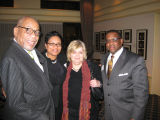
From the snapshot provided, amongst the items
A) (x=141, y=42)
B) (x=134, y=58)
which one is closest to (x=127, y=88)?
(x=134, y=58)

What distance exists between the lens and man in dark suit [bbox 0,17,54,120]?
113 cm

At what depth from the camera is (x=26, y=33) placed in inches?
57.1

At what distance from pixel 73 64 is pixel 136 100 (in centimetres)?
105

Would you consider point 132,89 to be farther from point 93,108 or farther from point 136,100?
point 93,108

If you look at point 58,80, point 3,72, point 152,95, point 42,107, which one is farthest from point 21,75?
point 152,95

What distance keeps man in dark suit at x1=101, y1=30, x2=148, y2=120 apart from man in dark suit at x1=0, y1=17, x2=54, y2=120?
88 centimetres

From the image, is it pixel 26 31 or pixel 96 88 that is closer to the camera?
pixel 26 31

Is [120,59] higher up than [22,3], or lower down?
lower down

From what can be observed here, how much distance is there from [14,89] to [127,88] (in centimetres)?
140

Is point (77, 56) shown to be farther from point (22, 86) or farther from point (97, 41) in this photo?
point (97, 41)

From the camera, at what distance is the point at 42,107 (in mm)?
1438

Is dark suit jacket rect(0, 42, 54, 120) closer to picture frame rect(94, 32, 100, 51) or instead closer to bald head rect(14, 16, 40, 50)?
bald head rect(14, 16, 40, 50)

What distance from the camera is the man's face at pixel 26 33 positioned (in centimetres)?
144

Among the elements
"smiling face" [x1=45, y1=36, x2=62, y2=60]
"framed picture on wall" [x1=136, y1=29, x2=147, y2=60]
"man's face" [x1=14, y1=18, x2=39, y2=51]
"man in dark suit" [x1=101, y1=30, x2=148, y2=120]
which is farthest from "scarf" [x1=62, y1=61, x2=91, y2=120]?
"framed picture on wall" [x1=136, y1=29, x2=147, y2=60]
